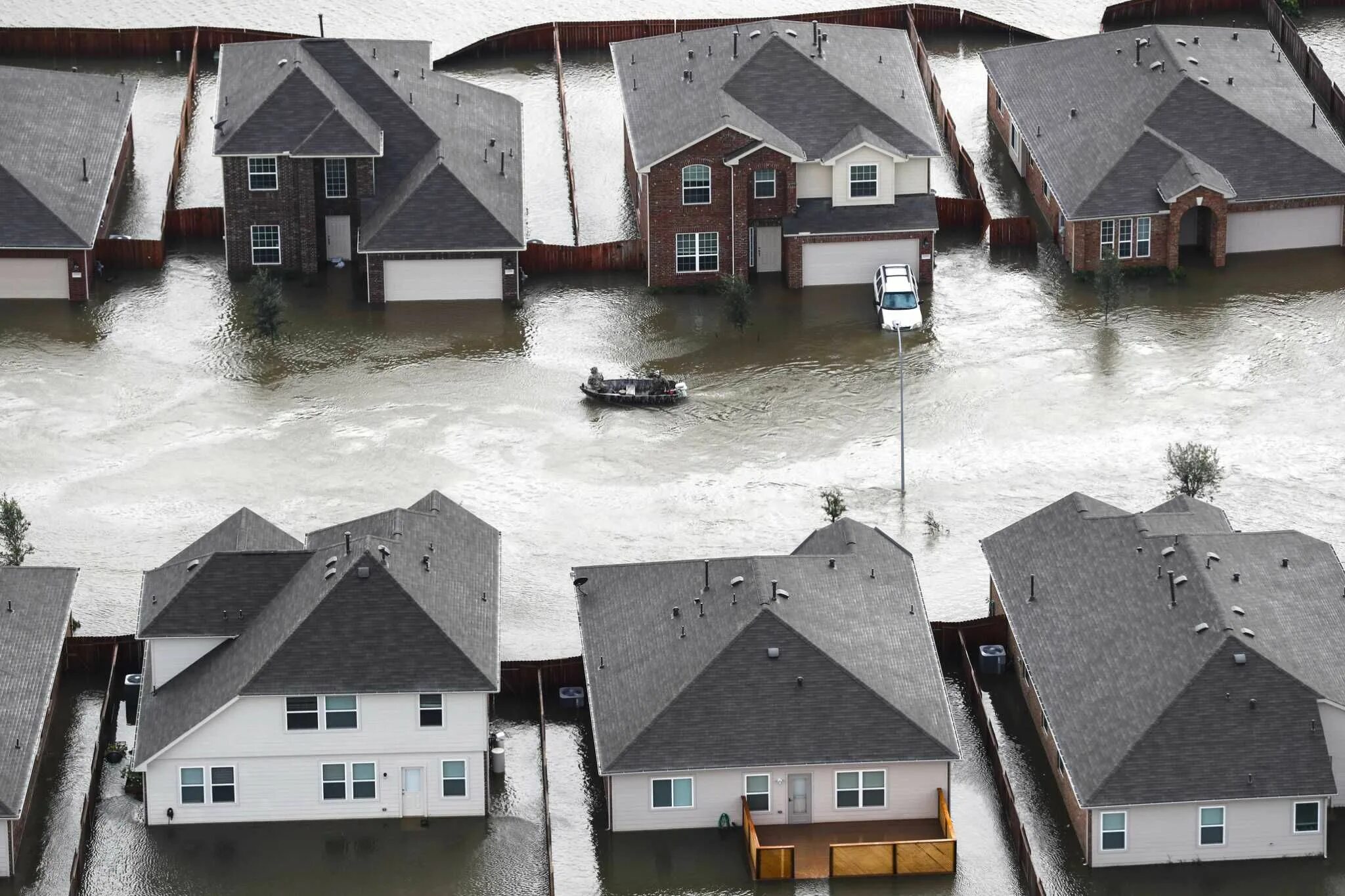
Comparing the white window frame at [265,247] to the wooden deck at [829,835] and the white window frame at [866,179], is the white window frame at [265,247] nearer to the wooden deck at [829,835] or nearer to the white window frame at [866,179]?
the white window frame at [866,179]

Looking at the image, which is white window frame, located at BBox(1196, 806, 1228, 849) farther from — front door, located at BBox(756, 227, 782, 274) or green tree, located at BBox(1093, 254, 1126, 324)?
front door, located at BBox(756, 227, 782, 274)

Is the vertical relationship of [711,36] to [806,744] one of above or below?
above

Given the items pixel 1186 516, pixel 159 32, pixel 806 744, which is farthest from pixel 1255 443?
pixel 159 32

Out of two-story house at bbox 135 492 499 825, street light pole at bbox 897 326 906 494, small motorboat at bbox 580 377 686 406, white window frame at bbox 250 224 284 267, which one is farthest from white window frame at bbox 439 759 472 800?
white window frame at bbox 250 224 284 267

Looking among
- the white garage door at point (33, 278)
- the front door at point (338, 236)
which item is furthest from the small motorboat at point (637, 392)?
the white garage door at point (33, 278)

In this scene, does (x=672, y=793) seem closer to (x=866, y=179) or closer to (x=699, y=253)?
(x=699, y=253)

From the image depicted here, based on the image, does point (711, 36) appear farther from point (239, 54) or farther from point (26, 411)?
point (26, 411)
